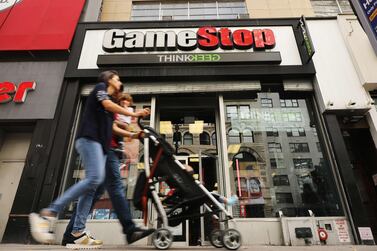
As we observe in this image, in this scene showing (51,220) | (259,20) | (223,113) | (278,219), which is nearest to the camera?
(51,220)

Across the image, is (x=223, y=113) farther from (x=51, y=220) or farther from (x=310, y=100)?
(x=51, y=220)

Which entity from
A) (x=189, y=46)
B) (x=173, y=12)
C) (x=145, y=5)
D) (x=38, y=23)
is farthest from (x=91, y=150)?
(x=145, y=5)

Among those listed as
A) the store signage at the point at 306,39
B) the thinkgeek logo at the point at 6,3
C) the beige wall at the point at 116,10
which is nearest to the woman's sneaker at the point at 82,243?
the store signage at the point at 306,39

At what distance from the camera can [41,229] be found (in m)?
2.36

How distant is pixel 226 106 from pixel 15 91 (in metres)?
6.07

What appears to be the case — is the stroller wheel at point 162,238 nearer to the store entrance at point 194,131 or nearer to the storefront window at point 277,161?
the storefront window at point 277,161

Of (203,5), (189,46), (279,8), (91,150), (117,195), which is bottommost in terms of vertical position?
(117,195)

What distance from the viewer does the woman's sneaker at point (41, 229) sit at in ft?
7.64

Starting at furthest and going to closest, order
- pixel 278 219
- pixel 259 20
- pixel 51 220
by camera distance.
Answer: pixel 259 20 → pixel 278 219 → pixel 51 220

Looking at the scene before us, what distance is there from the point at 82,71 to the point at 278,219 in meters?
6.61

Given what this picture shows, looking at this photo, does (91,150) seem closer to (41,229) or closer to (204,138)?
(41,229)

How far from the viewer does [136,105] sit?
7.38m

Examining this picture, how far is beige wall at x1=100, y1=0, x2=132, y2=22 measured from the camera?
9.41 m

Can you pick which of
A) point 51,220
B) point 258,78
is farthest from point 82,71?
point 51,220
